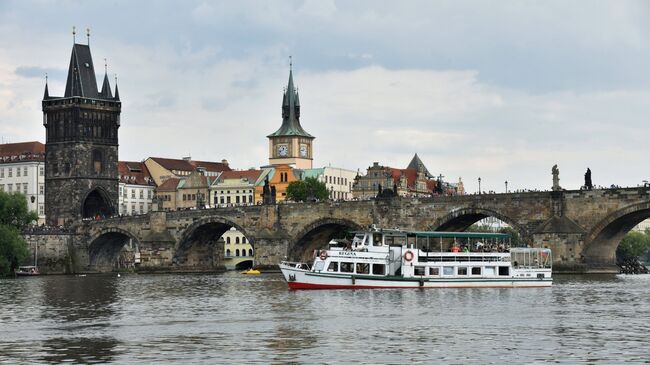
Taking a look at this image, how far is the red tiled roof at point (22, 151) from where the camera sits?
172 m

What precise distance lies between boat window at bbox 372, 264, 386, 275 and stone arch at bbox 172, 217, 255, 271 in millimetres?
48636

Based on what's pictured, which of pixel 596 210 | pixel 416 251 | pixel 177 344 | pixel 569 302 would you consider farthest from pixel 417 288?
pixel 177 344

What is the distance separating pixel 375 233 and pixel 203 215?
54.6 m

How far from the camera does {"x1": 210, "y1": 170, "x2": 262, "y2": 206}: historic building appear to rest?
614 feet

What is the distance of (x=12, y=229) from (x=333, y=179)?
78449 millimetres

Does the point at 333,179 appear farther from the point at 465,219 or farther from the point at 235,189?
the point at 465,219

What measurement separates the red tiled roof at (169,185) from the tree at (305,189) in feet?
66.8

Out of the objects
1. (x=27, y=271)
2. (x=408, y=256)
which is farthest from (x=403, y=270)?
(x=27, y=271)

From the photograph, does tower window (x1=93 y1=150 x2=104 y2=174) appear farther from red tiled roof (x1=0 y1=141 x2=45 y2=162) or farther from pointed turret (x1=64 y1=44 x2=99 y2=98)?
red tiled roof (x1=0 y1=141 x2=45 y2=162)

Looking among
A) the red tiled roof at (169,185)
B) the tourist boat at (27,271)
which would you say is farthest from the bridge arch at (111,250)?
the red tiled roof at (169,185)

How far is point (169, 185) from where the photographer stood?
190 meters

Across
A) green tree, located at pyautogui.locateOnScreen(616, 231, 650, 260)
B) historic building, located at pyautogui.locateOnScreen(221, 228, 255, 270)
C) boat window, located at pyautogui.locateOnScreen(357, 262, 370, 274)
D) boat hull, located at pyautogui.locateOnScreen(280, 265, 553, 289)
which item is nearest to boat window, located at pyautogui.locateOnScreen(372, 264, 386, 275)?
boat window, located at pyautogui.locateOnScreen(357, 262, 370, 274)

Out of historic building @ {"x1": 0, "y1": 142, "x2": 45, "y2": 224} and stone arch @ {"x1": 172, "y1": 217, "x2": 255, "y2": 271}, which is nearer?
stone arch @ {"x1": 172, "y1": 217, "x2": 255, "y2": 271}

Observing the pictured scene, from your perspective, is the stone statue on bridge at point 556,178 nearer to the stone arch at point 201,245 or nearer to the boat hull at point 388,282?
the boat hull at point 388,282
